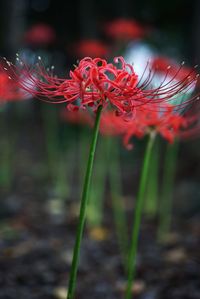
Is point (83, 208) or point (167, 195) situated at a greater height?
point (167, 195)

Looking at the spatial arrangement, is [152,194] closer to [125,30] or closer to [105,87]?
[125,30]

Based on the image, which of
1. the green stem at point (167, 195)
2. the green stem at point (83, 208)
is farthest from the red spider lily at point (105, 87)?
the green stem at point (167, 195)

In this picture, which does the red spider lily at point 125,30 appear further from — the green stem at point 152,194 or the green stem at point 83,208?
the green stem at point 83,208

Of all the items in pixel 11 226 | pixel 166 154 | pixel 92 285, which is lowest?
pixel 92 285

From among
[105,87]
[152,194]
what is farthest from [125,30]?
[105,87]

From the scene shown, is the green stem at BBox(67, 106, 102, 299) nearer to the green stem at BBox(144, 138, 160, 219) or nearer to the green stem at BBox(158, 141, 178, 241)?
the green stem at BBox(158, 141, 178, 241)

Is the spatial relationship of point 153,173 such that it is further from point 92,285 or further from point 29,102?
point 29,102

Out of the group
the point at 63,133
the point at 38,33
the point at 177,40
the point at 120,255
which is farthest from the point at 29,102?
the point at 120,255

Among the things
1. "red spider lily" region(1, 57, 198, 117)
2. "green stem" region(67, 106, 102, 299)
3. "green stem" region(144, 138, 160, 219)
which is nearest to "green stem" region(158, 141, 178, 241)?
"green stem" region(144, 138, 160, 219)
